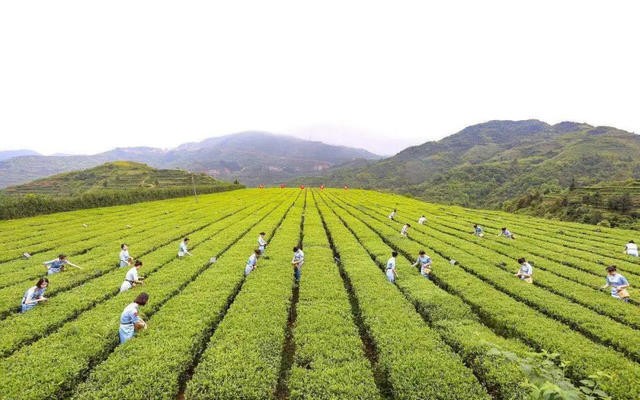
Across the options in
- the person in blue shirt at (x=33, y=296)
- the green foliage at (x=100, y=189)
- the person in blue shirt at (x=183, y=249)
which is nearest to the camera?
the person in blue shirt at (x=33, y=296)

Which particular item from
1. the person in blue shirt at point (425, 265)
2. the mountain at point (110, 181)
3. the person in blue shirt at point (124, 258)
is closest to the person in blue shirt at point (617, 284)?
the person in blue shirt at point (425, 265)

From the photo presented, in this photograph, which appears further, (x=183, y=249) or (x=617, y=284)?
(x=183, y=249)

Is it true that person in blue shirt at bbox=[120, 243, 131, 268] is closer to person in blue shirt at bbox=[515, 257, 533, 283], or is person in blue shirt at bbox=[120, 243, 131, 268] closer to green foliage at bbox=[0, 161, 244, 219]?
person in blue shirt at bbox=[515, 257, 533, 283]

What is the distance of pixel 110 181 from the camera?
360 feet

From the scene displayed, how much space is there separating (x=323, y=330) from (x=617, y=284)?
15.4 metres

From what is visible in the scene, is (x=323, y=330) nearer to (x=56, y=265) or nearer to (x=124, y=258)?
(x=124, y=258)

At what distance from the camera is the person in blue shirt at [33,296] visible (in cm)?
1319

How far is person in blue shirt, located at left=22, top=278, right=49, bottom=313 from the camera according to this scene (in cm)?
1319

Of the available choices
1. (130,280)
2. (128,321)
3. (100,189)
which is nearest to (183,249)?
(130,280)

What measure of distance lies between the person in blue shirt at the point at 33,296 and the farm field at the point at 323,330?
13.3 inches

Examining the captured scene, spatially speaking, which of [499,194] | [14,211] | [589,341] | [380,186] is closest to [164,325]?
[589,341]

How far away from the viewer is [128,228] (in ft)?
113

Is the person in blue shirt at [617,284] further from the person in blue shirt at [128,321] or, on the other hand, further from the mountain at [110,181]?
the mountain at [110,181]

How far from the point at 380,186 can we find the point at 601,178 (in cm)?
8805
